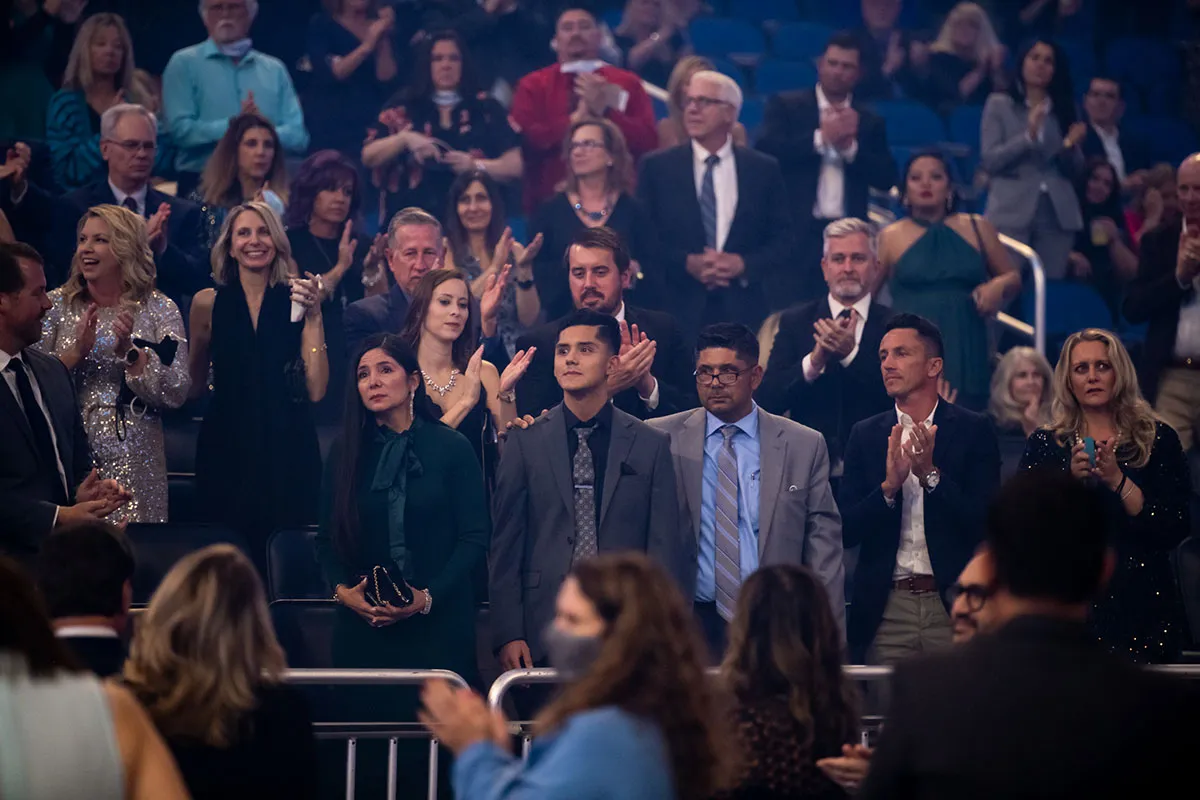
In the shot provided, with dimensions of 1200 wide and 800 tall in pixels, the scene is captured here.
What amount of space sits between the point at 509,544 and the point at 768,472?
0.90 metres

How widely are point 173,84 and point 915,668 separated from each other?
5.84 m

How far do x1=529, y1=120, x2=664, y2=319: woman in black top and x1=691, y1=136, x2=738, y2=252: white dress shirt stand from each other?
Answer: 1.16 ft

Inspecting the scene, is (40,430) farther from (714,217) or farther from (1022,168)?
(1022,168)

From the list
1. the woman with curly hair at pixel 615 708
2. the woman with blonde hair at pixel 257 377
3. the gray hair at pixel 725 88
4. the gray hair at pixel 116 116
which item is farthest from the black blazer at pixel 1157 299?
the woman with curly hair at pixel 615 708

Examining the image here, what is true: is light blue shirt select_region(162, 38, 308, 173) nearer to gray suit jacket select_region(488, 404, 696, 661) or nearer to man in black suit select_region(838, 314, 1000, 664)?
gray suit jacket select_region(488, 404, 696, 661)

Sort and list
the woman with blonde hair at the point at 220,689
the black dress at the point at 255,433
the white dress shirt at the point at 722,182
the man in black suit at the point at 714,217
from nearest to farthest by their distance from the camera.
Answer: the woman with blonde hair at the point at 220,689 < the black dress at the point at 255,433 < the man in black suit at the point at 714,217 < the white dress shirt at the point at 722,182

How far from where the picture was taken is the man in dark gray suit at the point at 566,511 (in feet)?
17.4

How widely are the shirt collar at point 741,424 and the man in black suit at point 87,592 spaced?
2.80 metres

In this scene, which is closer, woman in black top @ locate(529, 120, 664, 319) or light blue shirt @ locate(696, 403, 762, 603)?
light blue shirt @ locate(696, 403, 762, 603)

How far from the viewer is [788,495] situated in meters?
5.44

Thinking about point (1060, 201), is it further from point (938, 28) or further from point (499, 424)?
point (499, 424)

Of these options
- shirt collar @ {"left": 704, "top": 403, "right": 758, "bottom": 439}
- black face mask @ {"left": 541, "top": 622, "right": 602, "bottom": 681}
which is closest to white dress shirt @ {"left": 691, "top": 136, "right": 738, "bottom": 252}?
shirt collar @ {"left": 704, "top": 403, "right": 758, "bottom": 439}

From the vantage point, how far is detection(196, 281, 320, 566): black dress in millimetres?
5996

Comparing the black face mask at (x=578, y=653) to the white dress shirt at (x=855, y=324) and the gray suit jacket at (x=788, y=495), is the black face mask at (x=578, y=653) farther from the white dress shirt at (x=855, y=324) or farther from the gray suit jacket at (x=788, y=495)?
the white dress shirt at (x=855, y=324)
